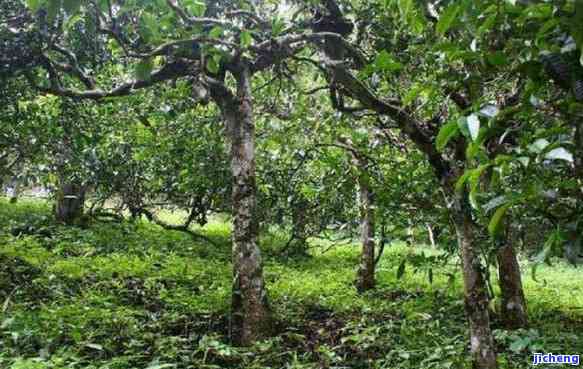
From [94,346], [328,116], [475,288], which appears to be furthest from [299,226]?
[475,288]

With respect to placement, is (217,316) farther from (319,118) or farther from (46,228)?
(46,228)

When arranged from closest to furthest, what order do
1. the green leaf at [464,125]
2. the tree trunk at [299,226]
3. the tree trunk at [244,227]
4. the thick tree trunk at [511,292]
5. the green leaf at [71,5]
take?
the green leaf at [464,125] → the green leaf at [71,5] → the tree trunk at [244,227] → the thick tree trunk at [511,292] → the tree trunk at [299,226]

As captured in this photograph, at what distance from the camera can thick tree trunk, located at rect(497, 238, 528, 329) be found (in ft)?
18.2

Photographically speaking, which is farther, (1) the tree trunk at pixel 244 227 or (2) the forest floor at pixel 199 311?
(1) the tree trunk at pixel 244 227

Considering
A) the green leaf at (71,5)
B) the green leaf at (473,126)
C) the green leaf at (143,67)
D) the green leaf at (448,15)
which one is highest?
the green leaf at (143,67)

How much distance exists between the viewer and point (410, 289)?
7742mm

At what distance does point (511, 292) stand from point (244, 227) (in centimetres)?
293

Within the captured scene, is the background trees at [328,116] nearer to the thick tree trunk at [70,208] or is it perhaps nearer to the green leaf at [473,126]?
the green leaf at [473,126]

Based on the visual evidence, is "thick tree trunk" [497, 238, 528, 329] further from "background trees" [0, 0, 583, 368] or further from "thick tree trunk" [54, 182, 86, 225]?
"thick tree trunk" [54, 182, 86, 225]

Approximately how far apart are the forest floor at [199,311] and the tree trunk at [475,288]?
23 cm

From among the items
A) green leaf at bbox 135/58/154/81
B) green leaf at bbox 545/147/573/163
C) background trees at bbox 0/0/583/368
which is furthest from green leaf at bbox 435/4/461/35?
green leaf at bbox 135/58/154/81

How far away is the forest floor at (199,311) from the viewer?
13.7 ft

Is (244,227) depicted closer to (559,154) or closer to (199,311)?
(199,311)

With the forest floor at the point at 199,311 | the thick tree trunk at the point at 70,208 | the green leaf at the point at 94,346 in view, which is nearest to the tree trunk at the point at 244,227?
the forest floor at the point at 199,311
